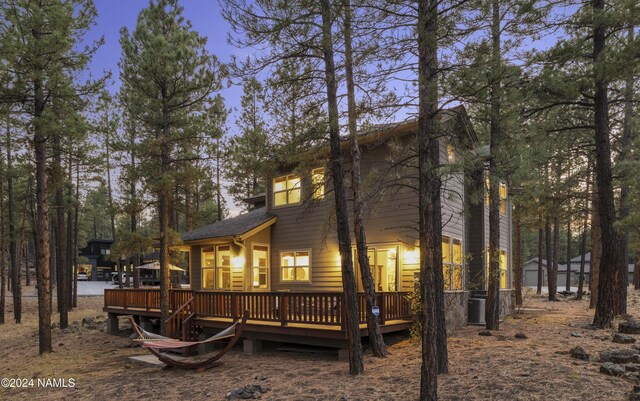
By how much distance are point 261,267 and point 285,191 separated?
2.87 metres

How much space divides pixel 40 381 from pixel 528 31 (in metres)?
12.0

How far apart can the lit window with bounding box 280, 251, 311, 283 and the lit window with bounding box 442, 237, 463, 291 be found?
450cm

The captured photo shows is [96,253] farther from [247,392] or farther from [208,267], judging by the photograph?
[247,392]

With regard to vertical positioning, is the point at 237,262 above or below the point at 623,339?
above

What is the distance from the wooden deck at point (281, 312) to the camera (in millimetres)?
9836

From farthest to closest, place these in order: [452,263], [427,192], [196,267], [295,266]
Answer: [196,267] < [295,266] < [452,263] < [427,192]

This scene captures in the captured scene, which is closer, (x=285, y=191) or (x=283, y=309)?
(x=283, y=309)

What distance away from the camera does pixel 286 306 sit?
34.1 ft

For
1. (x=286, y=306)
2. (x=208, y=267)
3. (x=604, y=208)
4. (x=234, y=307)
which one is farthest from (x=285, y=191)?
(x=604, y=208)

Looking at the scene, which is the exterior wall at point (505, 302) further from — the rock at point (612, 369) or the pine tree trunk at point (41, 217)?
the pine tree trunk at point (41, 217)

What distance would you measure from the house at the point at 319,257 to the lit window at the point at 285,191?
0.13ft

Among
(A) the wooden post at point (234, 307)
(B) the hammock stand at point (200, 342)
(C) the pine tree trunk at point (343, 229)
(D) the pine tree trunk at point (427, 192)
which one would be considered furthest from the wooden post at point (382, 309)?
(D) the pine tree trunk at point (427, 192)

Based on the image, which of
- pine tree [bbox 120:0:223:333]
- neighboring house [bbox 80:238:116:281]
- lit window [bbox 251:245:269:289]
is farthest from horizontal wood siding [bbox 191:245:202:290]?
neighboring house [bbox 80:238:116:281]

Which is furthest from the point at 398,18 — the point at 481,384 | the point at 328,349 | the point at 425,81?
the point at 328,349
